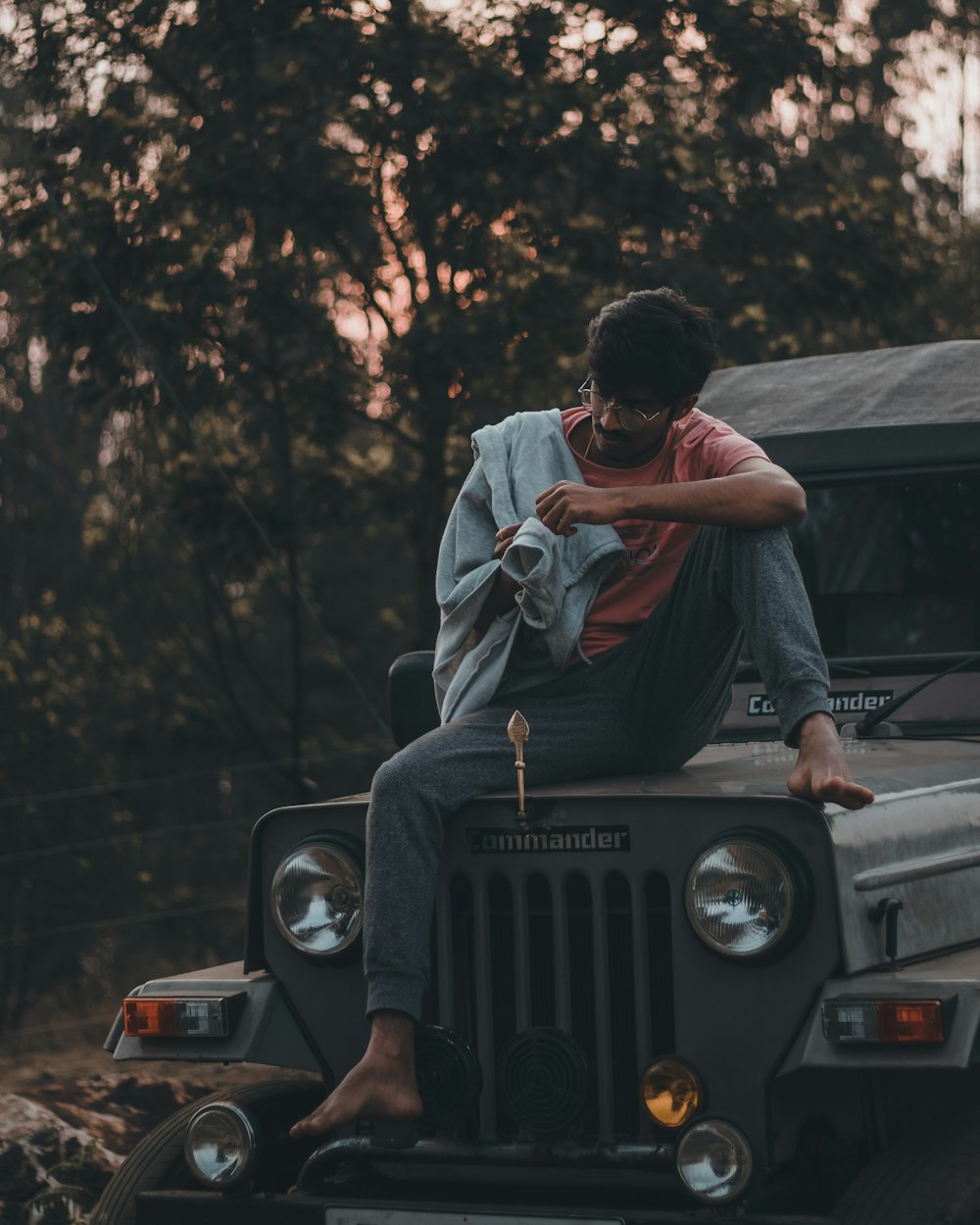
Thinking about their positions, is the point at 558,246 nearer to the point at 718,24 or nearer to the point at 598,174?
the point at 598,174

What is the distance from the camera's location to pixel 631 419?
3877 mm

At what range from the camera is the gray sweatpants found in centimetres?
352

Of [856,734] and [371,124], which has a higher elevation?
[371,124]

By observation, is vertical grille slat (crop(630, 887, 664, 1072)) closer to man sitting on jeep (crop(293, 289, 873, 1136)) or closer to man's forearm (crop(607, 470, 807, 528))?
man sitting on jeep (crop(293, 289, 873, 1136))

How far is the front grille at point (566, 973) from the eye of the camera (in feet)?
11.5

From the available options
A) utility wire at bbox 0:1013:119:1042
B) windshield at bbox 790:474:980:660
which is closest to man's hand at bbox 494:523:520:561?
windshield at bbox 790:474:980:660

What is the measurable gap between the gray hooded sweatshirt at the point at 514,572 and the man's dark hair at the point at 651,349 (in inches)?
12.1

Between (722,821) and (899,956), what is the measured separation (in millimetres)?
445

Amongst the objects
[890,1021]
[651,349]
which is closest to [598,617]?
[651,349]

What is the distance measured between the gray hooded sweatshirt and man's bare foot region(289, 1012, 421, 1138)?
2.55 feet

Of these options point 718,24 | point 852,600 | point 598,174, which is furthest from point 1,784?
point 852,600

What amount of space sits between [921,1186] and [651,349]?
1728 mm

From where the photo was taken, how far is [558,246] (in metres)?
8.95

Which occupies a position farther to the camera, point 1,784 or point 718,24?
point 1,784
